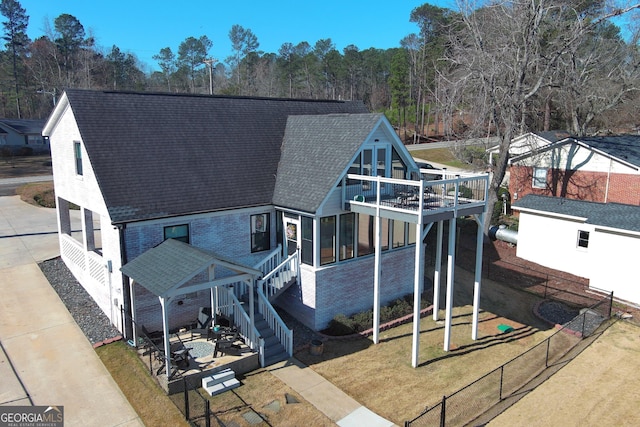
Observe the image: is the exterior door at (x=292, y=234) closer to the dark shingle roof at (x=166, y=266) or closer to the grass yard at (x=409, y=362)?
the grass yard at (x=409, y=362)

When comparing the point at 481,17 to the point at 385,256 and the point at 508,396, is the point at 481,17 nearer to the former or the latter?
the point at 385,256

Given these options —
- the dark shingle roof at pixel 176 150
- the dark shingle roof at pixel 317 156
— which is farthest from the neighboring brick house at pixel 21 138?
the dark shingle roof at pixel 317 156

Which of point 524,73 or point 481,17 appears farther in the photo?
point 481,17

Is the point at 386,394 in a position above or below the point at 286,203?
below

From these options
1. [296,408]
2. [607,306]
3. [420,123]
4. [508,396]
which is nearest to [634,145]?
[607,306]

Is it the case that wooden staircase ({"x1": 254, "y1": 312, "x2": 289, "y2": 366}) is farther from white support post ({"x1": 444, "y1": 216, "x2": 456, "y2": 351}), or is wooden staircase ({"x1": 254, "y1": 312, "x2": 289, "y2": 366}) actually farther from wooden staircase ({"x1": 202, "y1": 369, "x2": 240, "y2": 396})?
white support post ({"x1": 444, "y1": 216, "x2": 456, "y2": 351})

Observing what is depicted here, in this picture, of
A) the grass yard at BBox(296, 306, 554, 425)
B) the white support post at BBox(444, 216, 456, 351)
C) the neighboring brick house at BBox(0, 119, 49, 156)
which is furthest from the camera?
the neighboring brick house at BBox(0, 119, 49, 156)

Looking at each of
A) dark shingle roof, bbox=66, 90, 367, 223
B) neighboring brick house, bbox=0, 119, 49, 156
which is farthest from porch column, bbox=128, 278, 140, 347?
neighboring brick house, bbox=0, 119, 49, 156
